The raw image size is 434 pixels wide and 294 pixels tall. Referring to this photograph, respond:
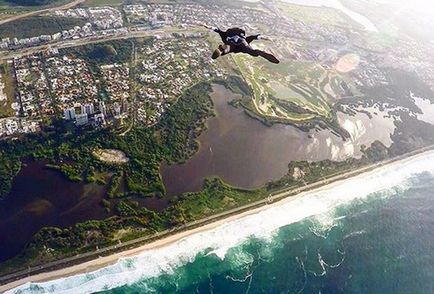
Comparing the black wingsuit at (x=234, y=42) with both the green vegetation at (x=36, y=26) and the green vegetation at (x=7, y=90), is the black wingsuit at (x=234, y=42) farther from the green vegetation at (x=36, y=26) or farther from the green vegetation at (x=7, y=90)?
the green vegetation at (x=36, y=26)

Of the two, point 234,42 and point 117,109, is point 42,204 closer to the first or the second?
point 117,109

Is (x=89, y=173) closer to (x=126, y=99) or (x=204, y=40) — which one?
(x=126, y=99)

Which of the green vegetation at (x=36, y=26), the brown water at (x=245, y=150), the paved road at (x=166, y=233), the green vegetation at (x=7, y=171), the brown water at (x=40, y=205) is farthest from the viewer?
the green vegetation at (x=36, y=26)

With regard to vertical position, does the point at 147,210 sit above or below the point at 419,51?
above

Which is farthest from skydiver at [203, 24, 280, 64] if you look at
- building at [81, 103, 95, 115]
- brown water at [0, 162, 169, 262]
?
building at [81, 103, 95, 115]

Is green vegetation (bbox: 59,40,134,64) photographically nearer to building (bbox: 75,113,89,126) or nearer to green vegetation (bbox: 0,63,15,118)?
green vegetation (bbox: 0,63,15,118)

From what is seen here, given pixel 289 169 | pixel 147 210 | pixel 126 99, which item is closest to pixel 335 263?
pixel 289 169

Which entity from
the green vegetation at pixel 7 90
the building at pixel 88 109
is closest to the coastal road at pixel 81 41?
the green vegetation at pixel 7 90
